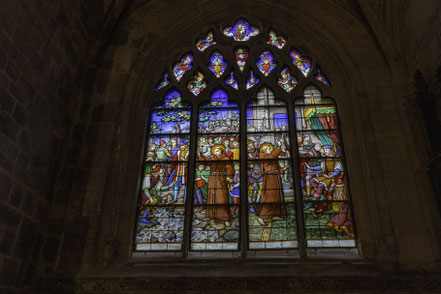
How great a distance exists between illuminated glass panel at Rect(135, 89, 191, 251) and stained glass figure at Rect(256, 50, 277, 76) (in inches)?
55.6

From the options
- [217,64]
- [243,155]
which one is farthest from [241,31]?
[243,155]

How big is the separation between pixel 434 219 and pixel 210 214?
281 cm

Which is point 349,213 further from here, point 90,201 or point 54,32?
point 54,32

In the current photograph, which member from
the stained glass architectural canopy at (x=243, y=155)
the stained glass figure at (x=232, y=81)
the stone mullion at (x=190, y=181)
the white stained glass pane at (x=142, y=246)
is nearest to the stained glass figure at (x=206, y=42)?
the stained glass architectural canopy at (x=243, y=155)

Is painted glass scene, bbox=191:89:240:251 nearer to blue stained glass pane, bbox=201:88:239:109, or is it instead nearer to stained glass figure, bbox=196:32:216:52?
blue stained glass pane, bbox=201:88:239:109

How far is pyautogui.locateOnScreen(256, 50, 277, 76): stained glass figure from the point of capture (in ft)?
23.2

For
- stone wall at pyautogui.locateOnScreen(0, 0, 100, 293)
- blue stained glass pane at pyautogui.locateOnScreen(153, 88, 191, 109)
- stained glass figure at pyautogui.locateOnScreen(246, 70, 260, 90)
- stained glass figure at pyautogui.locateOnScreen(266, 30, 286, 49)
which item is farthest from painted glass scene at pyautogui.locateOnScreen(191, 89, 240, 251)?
stone wall at pyautogui.locateOnScreen(0, 0, 100, 293)

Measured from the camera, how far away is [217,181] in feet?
19.6

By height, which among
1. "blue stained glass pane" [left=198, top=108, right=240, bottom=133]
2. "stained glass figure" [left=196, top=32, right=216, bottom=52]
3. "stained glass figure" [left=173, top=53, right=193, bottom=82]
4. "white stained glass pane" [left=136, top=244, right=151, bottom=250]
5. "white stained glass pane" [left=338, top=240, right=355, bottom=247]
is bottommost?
"white stained glass pane" [left=136, top=244, right=151, bottom=250]

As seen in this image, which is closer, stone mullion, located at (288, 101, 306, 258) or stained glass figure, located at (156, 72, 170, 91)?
stone mullion, located at (288, 101, 306, 258)

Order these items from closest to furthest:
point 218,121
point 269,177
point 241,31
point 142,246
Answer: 1. point 142,246
2. point 269,177
3. point 218,121
4. point 241,31

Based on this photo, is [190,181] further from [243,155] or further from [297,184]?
[297,184]

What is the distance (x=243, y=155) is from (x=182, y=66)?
212cm

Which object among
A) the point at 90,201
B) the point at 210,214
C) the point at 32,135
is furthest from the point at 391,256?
the point at 32,135
